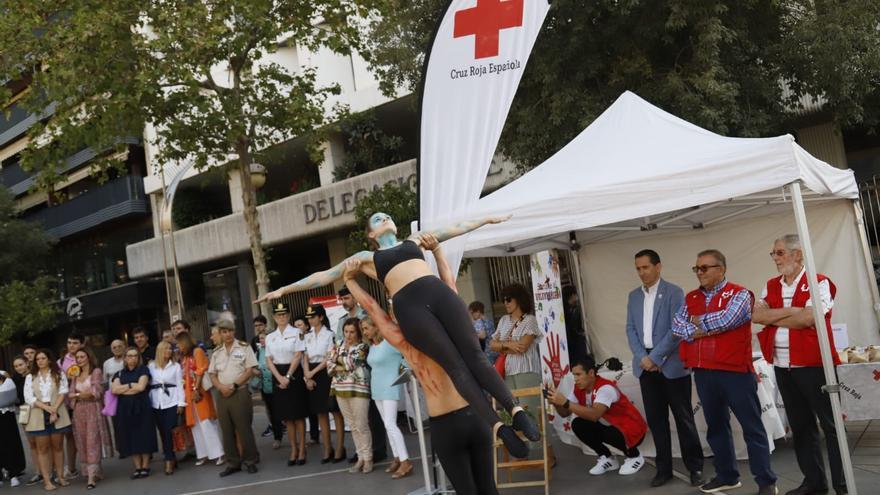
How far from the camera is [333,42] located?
14.4 metres

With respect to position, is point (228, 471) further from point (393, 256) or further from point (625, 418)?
point (393, 256)

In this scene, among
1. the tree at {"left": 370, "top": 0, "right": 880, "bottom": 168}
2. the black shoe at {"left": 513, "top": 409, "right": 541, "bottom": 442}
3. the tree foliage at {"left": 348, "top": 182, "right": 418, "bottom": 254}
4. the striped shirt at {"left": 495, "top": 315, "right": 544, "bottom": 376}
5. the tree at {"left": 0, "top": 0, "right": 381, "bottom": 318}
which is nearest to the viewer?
the black shoe at {"left": 513, "top": 409, "right": 541, "bottom": 442}

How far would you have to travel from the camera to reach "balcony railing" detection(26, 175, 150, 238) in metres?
29.7

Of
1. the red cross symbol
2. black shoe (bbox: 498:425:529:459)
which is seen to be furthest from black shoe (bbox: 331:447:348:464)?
black shoe (bbox: 498:425:529:459)

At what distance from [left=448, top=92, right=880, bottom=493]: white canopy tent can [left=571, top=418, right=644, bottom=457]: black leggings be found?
1.74 meters

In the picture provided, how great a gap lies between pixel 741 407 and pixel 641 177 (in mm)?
1783

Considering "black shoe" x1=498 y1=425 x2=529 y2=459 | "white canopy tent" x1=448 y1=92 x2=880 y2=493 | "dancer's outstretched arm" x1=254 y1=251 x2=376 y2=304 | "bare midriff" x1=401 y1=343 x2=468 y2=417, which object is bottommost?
"black shoe" x1=498 y1=425 x2=529 y2=459

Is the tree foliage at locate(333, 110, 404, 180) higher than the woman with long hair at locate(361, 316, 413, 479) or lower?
higher

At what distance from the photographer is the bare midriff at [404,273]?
3920 millimetres

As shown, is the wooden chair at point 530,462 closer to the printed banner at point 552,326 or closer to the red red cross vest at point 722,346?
the printed banner at point 552,326

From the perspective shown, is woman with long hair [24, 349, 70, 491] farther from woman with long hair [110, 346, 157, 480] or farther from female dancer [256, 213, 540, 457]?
female dancer [256, 213, 540, 457]

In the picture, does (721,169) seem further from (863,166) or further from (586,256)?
(863,166)

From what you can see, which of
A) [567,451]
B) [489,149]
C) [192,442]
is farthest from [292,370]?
[489,149]

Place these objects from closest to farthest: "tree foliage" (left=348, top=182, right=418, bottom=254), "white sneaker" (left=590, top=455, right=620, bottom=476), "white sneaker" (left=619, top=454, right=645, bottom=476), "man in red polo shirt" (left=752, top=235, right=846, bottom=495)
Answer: "man in red polo shirt" (left=752, top=235, right=846, bottom=495) < "white sneaker" (left=619, top=454, right=645, bottom=476) < "white sneaker" (left=590, top=455, right=620, bottom=476) < "tree foliage" (left=348, top=182, right=418, bottom=254)
